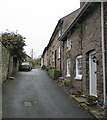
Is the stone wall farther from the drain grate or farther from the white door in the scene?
the white door

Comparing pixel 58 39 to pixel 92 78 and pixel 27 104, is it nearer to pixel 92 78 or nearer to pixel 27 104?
pixel 92 78

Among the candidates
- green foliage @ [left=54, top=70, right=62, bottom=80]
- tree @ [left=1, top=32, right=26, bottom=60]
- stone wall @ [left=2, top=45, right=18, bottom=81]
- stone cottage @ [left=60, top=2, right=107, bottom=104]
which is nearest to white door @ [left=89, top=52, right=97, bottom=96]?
stone cottage @ [left=60, top=2, right=107, bottom=104]

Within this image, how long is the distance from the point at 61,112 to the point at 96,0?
5.08 meters

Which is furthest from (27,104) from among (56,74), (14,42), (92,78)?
(14,42)

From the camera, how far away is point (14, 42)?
45.3ft

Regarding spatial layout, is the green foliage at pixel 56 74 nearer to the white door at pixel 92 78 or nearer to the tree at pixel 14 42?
the tree at pixel 14 42

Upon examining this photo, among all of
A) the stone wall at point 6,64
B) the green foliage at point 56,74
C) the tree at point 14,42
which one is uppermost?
the tree at point 14,42

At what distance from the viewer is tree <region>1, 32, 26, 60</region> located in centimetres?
1337

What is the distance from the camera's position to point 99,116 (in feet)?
13.8

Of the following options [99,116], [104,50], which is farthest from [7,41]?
[99,116]

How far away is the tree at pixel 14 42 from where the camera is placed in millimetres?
13372

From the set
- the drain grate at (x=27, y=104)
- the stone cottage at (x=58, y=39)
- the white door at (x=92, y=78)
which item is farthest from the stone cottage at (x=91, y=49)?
the stone cottage at (x=58, y=39)

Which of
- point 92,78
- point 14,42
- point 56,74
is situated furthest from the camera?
point 14,42

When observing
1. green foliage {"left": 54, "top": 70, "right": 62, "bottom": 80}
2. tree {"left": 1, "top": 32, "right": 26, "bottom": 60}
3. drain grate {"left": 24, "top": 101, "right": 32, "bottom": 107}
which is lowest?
drain grate {"left": 24, "top": 101, "right": 32, "bottom": 107}
